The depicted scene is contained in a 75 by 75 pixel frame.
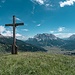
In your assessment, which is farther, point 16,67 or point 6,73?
point 16,67

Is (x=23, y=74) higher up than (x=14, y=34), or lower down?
lower down

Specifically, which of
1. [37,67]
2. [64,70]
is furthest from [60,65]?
[37,67]

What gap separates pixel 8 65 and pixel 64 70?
6256mm

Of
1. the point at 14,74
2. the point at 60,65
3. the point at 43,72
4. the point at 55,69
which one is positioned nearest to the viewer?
the point at 14,74

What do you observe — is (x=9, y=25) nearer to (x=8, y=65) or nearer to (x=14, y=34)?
(x=14, y=34)

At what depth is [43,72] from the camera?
57.9 ft

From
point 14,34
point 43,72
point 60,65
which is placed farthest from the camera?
point 14,34

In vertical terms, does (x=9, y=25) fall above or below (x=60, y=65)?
above

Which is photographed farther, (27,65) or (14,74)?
(27,65)

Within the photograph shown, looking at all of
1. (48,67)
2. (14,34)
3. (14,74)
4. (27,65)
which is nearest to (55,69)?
(48,67)

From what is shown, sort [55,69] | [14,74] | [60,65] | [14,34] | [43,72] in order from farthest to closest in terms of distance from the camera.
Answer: [14,34] → [60,65] → [55,69] → [43,72] → [14,74]

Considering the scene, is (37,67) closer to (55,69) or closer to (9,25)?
(55,69)

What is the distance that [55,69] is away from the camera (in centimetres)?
1889

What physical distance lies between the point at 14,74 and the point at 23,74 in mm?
857
